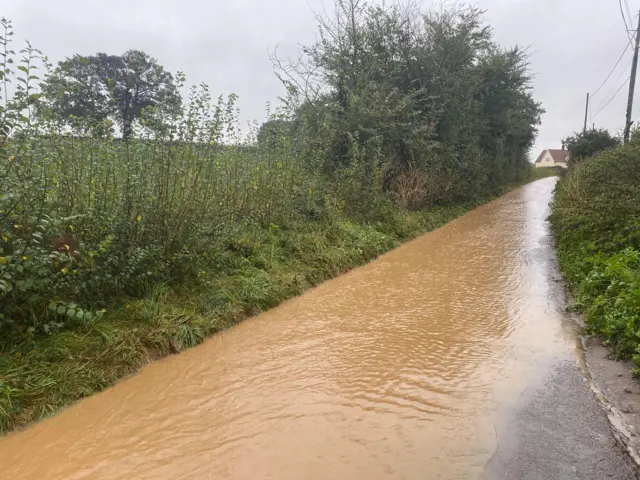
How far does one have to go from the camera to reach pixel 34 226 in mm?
4230

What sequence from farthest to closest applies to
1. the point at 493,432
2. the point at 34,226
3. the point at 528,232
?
the point at 528,232 < the point at 34,226 < the point at 493,432

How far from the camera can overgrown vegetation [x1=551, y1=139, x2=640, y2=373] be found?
16.7ft

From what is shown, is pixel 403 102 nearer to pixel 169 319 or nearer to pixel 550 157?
pixel 169 319

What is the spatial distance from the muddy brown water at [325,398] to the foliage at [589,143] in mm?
21289

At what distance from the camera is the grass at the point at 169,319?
13.1 feet

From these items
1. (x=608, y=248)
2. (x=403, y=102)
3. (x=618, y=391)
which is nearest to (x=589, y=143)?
(x=403, y=102)

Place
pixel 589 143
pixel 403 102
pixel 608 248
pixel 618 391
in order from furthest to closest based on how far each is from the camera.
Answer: pixel 589 143
pixel 403 102
pixel 608 248
pixel 618 391

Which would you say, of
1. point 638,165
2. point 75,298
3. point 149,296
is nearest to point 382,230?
point 638,165

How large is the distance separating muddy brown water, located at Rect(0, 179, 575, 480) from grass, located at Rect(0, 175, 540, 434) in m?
0.18

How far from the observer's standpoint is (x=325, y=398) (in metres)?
4.28

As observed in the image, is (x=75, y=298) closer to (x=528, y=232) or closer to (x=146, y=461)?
(x=146, y=461)

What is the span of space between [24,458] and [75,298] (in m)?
1.88

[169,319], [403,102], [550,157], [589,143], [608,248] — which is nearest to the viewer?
[169,319]

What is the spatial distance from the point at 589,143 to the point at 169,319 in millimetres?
26455
